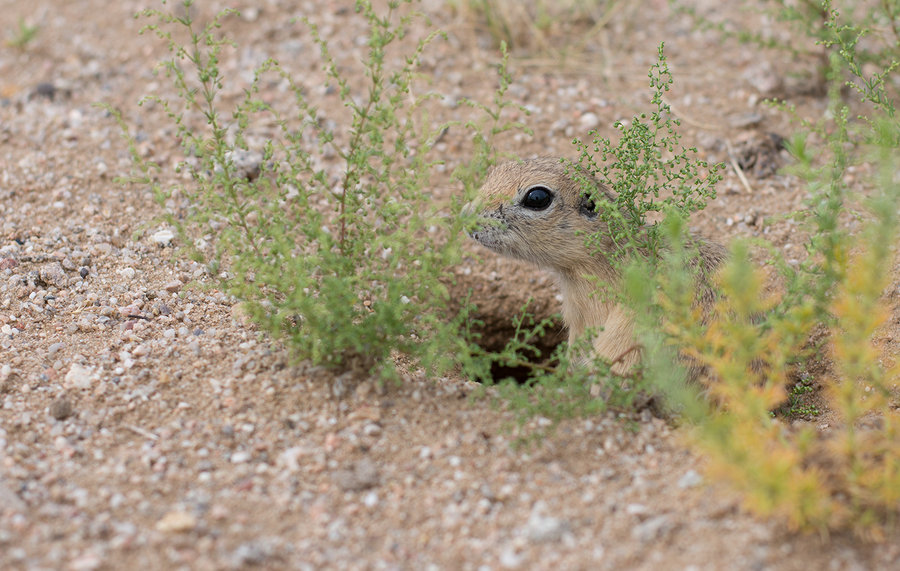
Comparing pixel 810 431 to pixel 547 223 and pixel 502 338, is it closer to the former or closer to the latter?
pixel 547 223

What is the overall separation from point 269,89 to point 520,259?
2591 mm

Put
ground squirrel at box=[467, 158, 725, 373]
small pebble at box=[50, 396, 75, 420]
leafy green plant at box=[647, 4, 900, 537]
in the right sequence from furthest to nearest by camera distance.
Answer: ground squirrel at box=[467, 158, 725, 373] < small pebble at box=[50, 396, 75, 420] < leafy green plant at box=[647, 4, 900, 537]

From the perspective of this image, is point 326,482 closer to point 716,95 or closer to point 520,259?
point 520,259

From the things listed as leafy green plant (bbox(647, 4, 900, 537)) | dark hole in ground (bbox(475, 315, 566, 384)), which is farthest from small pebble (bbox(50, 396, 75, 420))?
dark hole in ground (bbox(475, 315, 566, 384))

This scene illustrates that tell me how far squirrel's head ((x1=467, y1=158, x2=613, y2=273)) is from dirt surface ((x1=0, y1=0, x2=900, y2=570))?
2.72 ft

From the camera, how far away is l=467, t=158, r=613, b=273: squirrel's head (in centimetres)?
477

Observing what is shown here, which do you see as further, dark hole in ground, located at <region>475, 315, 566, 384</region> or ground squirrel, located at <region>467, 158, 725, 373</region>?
dark hole in ground, located at <region>475, 315, 566, 384</region>

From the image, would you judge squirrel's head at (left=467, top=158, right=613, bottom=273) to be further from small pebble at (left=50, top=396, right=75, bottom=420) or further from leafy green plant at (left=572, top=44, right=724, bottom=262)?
small pebble at (left=50, top=396, right=75, bottom=420)

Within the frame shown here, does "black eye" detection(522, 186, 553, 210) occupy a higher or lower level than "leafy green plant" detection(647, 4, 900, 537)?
higher

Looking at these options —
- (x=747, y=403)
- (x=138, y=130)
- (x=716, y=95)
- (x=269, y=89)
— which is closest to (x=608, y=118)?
(x=716, y=95)

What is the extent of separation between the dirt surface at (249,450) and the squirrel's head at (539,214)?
2.72 ft

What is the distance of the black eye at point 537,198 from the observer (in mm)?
4785

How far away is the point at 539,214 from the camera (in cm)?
480

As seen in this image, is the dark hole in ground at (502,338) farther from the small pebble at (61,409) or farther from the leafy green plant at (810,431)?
the small pebble at (61,409)
